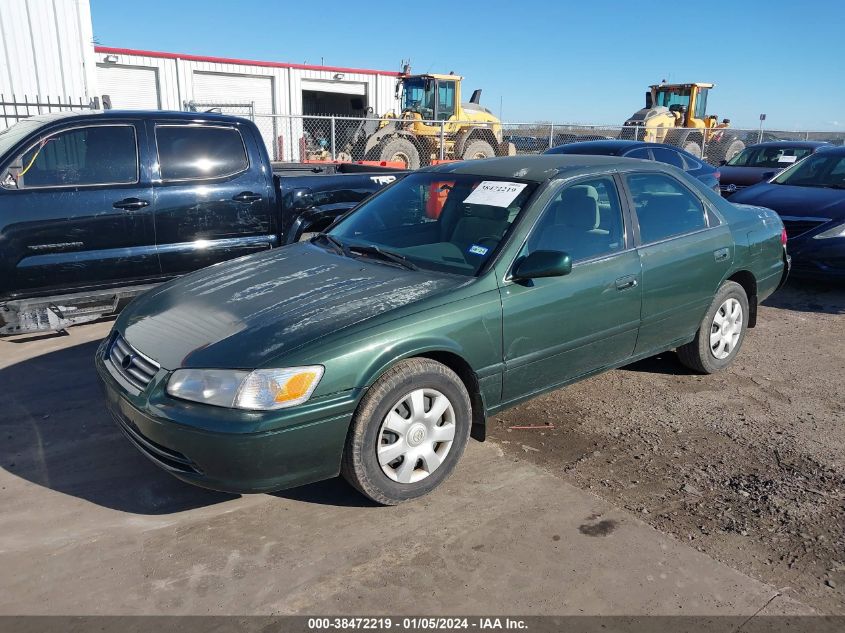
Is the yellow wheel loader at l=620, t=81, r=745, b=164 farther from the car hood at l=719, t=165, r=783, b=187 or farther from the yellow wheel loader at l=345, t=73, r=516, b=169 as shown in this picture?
the car hood at l=719, t=165, r=783, b=187

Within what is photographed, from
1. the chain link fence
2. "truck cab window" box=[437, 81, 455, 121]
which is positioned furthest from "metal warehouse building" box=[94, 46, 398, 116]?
"truck cab window" box=[437, 81, 455, 121]

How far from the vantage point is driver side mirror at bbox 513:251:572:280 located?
3410 mm

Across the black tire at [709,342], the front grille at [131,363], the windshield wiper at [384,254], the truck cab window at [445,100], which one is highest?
the truck cab window at [445,100]

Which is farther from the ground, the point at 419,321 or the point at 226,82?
the point at 226,82

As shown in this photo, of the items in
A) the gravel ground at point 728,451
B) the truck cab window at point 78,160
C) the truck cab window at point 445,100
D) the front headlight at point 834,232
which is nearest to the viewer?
the gravel ground at point 728,451

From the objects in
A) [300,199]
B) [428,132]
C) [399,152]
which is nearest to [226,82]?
[428,132]

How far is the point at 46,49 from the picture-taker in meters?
12.5

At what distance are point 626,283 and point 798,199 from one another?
16.8 feet

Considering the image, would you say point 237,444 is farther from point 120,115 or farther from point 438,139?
point 438,139

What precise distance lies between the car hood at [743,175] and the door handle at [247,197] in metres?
9.27

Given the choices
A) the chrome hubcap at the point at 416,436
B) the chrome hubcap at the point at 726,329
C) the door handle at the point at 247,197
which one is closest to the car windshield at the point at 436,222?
the chrome hubcap at the point at 416,436

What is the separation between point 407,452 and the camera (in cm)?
318

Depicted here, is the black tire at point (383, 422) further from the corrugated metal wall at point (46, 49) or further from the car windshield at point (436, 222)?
the corrugated metal wall at point (46, 49)

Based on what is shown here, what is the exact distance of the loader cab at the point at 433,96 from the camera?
65.8 feet
